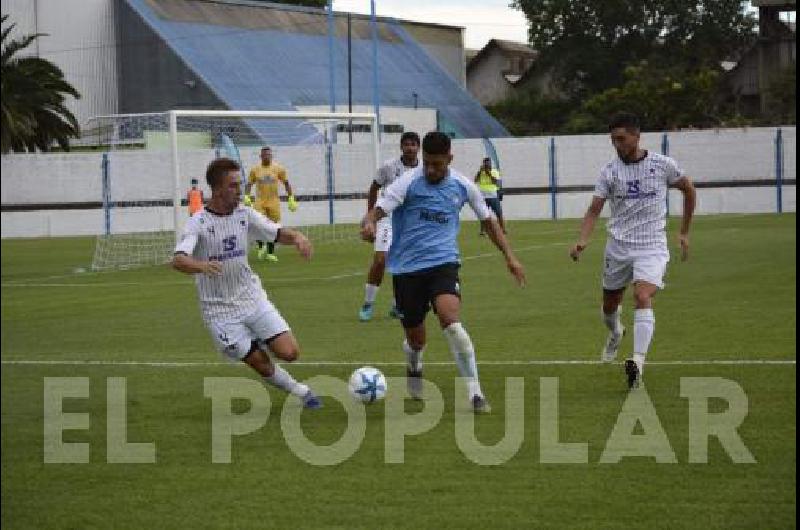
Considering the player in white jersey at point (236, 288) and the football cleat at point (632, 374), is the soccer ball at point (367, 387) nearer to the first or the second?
the player in white jersey at point (236, 288)

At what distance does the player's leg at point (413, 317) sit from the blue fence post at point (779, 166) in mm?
37738

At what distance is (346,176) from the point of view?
4700 centimetres

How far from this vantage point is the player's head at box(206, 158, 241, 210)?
34.1 ft

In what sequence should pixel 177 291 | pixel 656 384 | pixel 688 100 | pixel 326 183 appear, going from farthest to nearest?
pixel 688 100, pixel 326 183, pixel 177 291, pixel 656 384

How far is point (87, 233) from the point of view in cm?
4653

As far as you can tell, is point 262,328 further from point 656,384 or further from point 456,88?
point 456,88

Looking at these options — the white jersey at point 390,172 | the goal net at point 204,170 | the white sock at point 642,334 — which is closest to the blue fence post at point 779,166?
the goal net at point 204,170

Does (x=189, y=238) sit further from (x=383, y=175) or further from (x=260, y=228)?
(x=383, y=175)

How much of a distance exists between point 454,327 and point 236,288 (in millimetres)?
1569

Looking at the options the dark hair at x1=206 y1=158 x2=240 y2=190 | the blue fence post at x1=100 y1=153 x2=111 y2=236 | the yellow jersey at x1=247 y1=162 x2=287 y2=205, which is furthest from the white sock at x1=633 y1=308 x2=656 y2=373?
the blue fence post at x1=100 y1=153 x2=111 y2=236

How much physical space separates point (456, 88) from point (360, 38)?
5639mm

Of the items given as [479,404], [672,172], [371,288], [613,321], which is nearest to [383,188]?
[371,288]

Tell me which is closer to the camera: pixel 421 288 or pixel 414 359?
pixel 421 288

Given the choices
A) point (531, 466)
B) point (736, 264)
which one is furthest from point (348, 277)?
point (531, 466)
